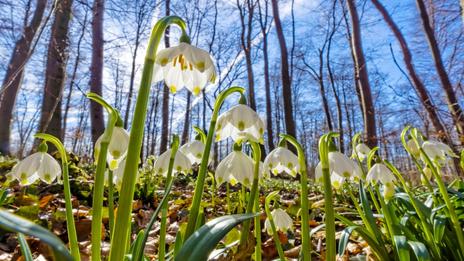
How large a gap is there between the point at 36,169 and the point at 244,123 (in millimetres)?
770

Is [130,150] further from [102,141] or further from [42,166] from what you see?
[42,166]

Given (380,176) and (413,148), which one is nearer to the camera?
(380,176)

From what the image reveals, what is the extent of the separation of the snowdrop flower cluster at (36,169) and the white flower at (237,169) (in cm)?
61

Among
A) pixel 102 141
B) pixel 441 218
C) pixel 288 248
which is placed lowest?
pixel 288 248

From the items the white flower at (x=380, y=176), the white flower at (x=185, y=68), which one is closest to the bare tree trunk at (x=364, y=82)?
the white flower at (x=380, y=176)

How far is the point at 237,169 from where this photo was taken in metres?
1.14

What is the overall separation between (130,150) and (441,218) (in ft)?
5.04

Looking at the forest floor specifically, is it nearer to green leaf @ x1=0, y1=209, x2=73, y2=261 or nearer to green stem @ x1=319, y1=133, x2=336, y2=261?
green stem @ x1=319, y1=133, x2=336, y2=261

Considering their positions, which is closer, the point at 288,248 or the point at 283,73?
the point at 288,248

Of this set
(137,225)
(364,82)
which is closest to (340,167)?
(137,225)

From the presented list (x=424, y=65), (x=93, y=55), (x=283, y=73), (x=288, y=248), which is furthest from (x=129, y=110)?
(x=288, y=248)

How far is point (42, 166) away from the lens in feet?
3.88

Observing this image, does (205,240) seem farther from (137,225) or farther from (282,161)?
(137,225)

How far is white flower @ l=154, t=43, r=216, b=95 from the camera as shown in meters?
0.89
